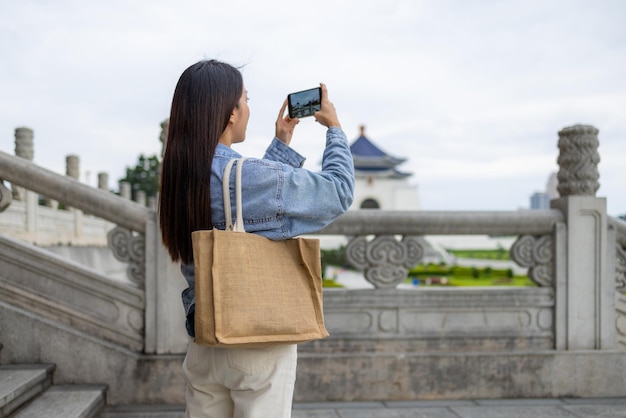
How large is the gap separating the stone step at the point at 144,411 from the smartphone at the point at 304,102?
246cm

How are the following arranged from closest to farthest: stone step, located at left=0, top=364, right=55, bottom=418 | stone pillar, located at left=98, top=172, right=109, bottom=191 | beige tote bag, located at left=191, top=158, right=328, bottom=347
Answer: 1. beige tote bag, located at left=191, top=158, right=328, bottom=347
2. stone step, located at left=0, top=364, right=55, bottom=418
3. stone pillar, located at left=98, top=172, right=109, bottom=191

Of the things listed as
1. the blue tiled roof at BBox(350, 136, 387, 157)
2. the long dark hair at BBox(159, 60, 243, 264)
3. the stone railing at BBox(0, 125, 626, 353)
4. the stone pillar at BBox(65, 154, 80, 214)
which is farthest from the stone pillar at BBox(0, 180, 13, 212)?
the blue tiled roof at BBox(350, 136, 387, 157)

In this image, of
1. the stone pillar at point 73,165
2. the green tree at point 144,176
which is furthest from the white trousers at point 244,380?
the green tree at point 144,176

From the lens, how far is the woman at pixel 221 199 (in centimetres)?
156

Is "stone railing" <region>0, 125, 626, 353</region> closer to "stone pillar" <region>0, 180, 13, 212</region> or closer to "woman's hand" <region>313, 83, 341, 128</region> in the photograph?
"stone pillar" <region>0, 180, 13, 212</region>

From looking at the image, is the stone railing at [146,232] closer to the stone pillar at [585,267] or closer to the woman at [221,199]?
the woman at [221,199]

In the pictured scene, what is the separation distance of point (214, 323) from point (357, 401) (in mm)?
2691

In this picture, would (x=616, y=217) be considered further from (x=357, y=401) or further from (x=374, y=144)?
(x=374, y=144)

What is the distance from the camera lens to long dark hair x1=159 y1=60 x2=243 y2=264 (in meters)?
1.58

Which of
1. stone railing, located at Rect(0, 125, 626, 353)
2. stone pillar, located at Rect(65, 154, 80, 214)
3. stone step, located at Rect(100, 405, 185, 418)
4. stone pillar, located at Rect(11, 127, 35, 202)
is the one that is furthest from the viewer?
stone pillar, located at Rect(65, 154, 80, 214)

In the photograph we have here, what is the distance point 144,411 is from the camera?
3.60m

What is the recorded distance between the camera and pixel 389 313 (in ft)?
13.3

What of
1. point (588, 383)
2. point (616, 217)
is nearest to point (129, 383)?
point (588, 383)

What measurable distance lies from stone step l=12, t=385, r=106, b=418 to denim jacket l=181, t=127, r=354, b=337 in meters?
1.98
